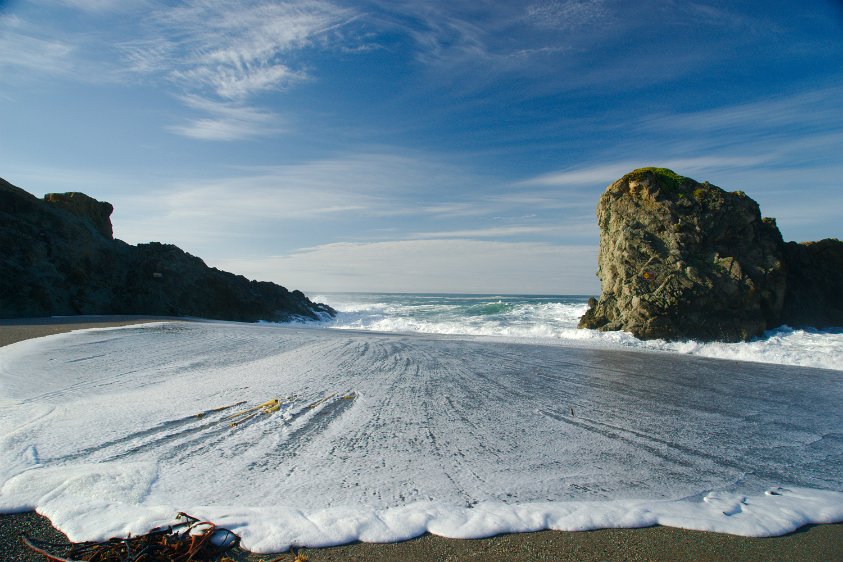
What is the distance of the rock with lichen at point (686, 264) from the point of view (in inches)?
490

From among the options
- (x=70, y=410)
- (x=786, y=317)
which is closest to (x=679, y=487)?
(x=70, y=410)

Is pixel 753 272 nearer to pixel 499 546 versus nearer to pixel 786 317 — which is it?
pixel 786 317

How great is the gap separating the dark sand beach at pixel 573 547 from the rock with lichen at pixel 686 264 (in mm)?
11707

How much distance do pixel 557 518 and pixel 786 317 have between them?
15975 millimetres

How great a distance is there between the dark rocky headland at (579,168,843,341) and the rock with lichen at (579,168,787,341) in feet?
0.10

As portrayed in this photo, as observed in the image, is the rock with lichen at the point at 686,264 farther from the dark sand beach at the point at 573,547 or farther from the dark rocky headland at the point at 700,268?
the dark sand beach at the point at 573,547

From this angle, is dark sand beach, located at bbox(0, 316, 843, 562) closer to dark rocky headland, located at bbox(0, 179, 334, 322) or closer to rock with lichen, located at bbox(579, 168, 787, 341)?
rock with lichen, located at bbox(579, 168, 787, 341)

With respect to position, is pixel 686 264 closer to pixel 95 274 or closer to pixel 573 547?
pixel 573 547

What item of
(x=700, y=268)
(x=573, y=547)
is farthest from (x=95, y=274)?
(x=700, y=268)

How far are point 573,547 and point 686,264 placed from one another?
1337cm

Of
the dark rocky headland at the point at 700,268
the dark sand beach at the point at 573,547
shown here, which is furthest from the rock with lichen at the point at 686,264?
the dark sand beach at the point at 573,547

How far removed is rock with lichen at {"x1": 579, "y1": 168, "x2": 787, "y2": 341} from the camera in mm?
12438

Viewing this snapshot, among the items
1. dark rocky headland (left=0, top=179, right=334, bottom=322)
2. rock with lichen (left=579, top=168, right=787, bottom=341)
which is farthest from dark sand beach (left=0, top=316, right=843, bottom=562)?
dark rocky headland (left=0, top=179, right=334, bottom=322)

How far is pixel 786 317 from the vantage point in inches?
542
